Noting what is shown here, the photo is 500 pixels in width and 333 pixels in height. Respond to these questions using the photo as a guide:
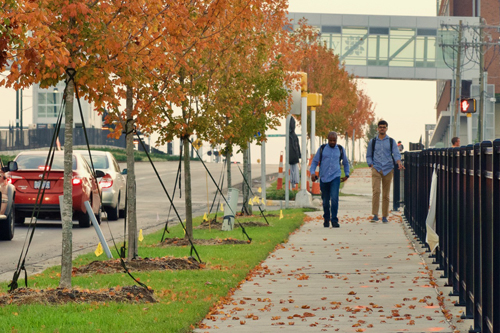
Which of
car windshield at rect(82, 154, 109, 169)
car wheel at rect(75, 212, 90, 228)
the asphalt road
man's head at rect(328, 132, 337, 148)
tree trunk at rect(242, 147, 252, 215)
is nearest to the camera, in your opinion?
the asphalt road

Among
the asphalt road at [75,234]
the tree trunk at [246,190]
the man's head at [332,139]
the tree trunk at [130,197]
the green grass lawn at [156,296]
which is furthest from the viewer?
the tree trunk at [246,190]

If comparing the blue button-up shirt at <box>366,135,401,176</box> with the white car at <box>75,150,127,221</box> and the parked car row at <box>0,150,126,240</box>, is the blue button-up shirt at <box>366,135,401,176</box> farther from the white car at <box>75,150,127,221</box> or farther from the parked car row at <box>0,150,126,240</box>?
the white car at <box>75,150,127,221</box>

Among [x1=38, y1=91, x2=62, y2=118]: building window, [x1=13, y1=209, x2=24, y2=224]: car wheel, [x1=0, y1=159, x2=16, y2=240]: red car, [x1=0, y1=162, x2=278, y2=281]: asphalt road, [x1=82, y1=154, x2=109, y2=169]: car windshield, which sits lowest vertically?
[x1=0, y1=162, x2=278, y2=281]: asphalt road

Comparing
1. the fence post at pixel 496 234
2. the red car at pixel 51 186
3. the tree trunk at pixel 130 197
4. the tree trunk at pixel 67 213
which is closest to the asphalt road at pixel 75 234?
the tree trunk at pixel 130 197

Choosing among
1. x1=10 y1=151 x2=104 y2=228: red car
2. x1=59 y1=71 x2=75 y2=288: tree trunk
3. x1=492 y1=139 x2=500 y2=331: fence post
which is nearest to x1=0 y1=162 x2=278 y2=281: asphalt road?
x1=10 y1=151 x2=104 y2=228: red car

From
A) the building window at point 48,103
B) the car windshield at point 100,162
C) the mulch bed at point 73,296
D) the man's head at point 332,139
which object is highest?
the building window at point 48,103

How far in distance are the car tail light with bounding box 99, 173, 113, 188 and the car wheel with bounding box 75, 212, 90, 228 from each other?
175cm

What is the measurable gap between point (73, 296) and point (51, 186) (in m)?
10.8

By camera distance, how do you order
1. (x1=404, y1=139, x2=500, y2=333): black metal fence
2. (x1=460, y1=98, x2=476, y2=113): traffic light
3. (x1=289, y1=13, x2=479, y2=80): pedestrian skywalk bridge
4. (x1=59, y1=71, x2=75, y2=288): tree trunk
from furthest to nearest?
(x1=289, y1=13, x2=479, y2=80): pedestrian skywalk bridge → (x1=460, y1=98, x2=476, y2=113): traffic light → (x1=59, y1=71, x2=75, y2=288): tree trunk → (x1=404, y1=139, x2=500, y2=333): black metal fence

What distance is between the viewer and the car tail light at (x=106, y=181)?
2128cm

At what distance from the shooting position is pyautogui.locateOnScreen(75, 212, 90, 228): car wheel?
19.4 m

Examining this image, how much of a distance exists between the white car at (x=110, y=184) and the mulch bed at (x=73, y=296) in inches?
472

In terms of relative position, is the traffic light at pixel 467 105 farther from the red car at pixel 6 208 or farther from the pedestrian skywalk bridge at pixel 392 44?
the pedestrian skywalk bridge at pixel 392 44

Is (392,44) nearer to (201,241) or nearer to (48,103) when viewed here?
(48,103)
